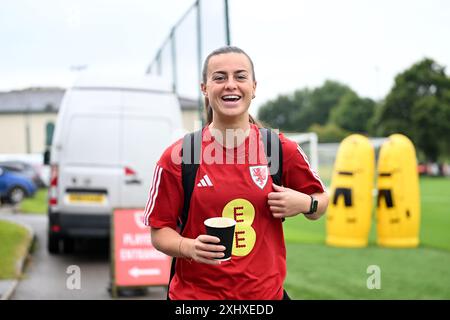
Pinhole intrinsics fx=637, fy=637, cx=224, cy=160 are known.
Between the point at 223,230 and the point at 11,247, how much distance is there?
8.67 meters

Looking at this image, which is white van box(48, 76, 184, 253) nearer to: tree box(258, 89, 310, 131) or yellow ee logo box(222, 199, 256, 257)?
yellow ee logo box(222, 199, 256, 257)

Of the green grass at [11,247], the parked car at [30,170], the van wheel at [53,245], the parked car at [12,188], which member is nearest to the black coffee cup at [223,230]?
the green grass at [11,247]

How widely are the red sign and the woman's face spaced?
4961 millimetres

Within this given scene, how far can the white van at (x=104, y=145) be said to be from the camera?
8992mm

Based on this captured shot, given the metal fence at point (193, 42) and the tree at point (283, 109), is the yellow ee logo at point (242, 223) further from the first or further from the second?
the tree at point (283, 109)

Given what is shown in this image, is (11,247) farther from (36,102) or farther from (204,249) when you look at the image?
(36,102)

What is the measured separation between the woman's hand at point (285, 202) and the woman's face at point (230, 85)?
33 cm

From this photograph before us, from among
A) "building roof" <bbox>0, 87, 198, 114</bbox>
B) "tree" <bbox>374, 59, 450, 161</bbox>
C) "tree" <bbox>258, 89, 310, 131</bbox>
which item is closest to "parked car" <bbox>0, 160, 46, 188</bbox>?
"building roof" <bbox>0, 87, 198, 114</bbox>

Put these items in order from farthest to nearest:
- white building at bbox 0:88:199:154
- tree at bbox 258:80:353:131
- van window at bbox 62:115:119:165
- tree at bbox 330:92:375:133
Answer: tree at bbox 258:80:353:131 → tree at bbox 330:92:375:133 → white building at bbox 0:88:199:154 → van window at bbox 62:115:119:165

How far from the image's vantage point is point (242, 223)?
7.69 ft

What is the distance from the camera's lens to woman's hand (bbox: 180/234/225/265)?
7.21 ft

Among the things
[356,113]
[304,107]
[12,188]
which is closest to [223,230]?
[12,188]
